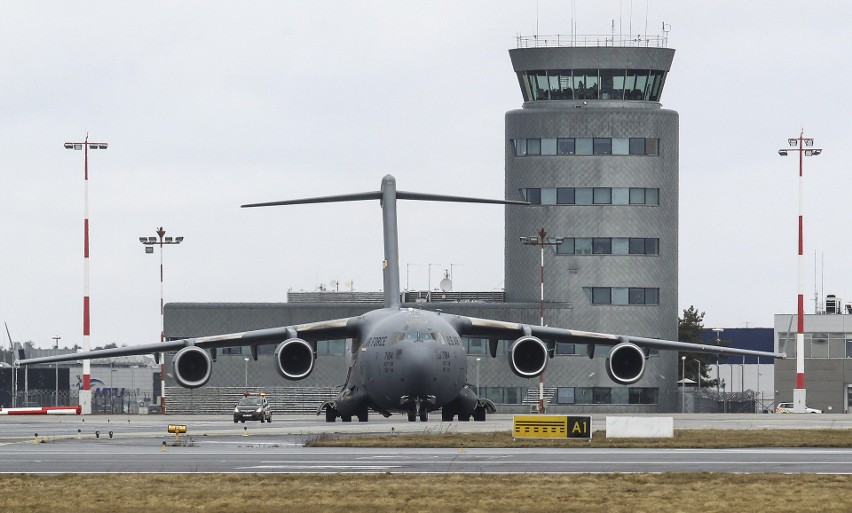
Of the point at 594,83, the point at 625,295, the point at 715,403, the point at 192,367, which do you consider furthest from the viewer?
the point at 715,403

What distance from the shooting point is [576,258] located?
82938 mm

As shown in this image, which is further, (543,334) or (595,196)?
Answer: (595,196)

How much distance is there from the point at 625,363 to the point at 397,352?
8679 millimetres

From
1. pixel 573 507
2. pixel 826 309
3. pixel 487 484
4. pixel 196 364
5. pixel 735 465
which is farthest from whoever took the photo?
pixel 826 309

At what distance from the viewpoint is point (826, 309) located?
350 ft

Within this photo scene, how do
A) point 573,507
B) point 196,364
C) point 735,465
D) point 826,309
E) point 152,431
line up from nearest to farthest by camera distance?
point 573,507 < point 735,465 < point 152,431 < point 196,364 < point 826,309

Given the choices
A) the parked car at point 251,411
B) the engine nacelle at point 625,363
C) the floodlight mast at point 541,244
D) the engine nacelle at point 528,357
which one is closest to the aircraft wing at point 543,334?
the engine nacelle at point 625,363

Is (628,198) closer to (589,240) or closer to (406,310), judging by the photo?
(589,240)

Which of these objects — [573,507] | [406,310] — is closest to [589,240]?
[406,310]

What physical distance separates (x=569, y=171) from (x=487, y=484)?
195 feet

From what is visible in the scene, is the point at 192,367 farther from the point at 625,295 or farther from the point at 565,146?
the point at 625,295

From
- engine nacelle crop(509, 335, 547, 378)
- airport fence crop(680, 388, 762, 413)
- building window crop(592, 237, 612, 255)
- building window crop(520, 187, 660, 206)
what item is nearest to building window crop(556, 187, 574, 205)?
building window crop(520, 187, 660, 206)

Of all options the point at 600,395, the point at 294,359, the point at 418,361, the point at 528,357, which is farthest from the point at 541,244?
the point at 418,361

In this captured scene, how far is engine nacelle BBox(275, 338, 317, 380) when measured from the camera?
47562 millimetres
